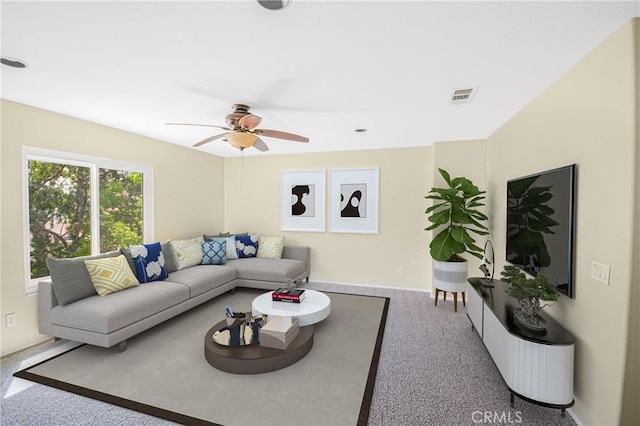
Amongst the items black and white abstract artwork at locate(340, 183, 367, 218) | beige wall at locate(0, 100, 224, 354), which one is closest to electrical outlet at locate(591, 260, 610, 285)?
black and white abstract artwork at locate(340, 183, 367, 218)

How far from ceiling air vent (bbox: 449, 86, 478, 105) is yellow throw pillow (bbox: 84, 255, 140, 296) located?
3.95 m

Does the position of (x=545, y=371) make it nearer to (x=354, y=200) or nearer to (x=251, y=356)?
(x=251, y=356)

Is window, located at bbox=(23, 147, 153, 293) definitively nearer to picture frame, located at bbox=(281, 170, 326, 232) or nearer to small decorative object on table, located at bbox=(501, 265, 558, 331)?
picture frame, located at bbox=(281, 170, 326, 232)

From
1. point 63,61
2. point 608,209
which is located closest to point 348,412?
point 608,209

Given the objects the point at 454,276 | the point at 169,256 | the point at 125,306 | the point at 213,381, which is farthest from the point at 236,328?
the point at 454,276

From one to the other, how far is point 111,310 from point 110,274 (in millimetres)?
607

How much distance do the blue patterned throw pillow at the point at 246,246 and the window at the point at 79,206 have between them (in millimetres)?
1407

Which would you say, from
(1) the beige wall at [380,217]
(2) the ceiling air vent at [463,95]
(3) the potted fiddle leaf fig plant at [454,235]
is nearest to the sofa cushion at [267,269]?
(1) the beige wall at [380,217]

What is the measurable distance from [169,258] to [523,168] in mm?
4597

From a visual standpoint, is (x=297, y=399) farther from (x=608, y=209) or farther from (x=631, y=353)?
(x=608, y=209)

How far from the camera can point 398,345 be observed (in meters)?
2.88

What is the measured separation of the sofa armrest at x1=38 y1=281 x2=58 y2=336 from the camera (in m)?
2.75

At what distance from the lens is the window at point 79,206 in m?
2.95

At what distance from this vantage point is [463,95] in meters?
2.57
